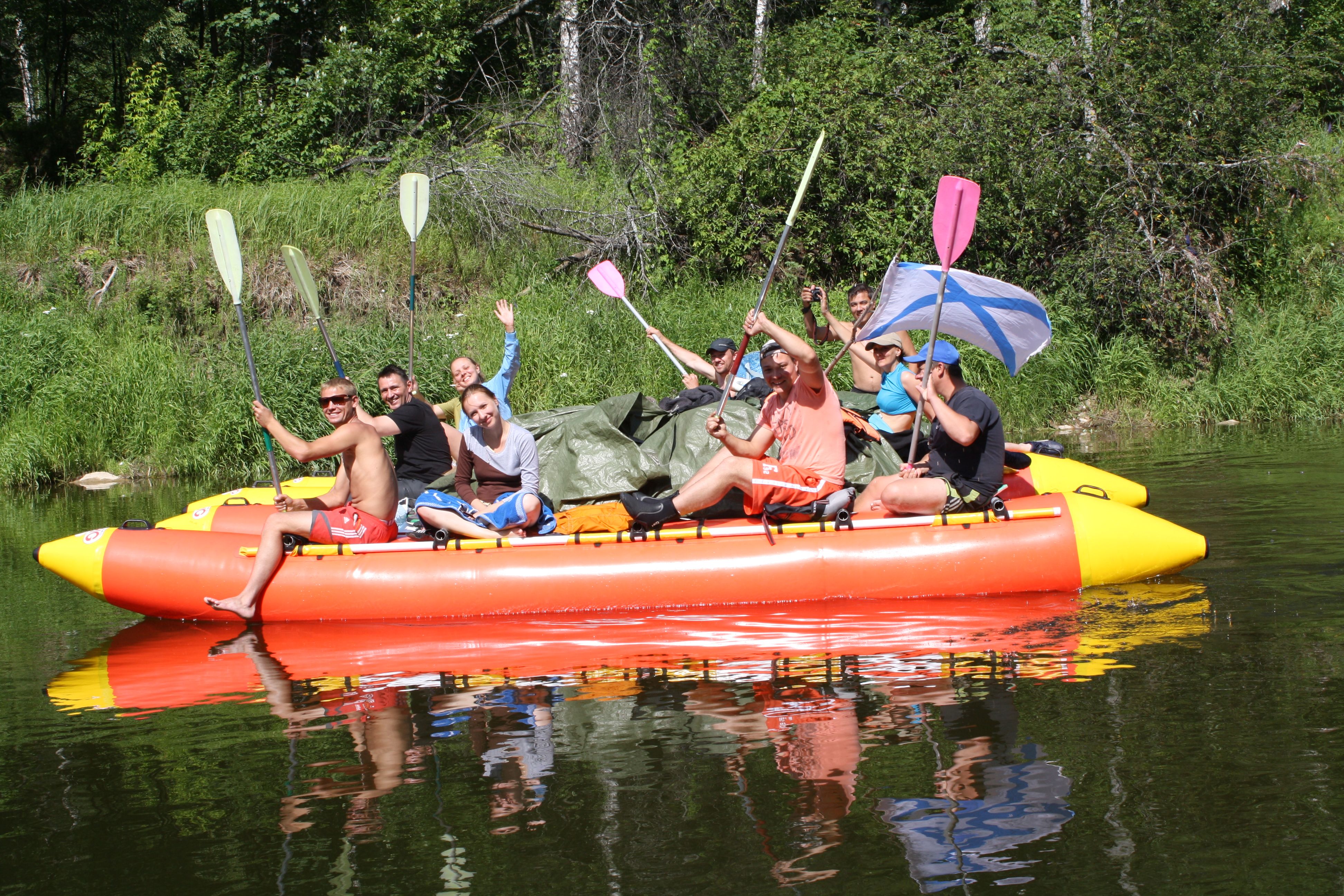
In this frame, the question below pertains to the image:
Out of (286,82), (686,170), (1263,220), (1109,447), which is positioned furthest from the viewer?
(286,82)

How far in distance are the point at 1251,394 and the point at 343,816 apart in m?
11.1

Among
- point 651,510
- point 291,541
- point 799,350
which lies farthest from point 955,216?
point 291,541

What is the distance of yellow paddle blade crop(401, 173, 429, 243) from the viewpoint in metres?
8.80

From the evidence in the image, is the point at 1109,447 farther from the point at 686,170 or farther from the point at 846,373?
the point at 686,170

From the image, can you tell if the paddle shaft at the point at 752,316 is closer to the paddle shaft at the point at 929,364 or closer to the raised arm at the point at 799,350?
the raised arm at the point at 799,350

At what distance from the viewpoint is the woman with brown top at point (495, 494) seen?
6.25 metres

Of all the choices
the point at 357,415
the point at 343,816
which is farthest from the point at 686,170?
the point at 343,816

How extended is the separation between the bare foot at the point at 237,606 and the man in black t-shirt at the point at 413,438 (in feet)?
3.47

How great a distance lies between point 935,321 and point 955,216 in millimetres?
807

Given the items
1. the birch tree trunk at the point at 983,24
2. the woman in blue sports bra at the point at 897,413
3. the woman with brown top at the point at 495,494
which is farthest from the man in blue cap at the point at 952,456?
the birch tree trunk at the point at 983,24

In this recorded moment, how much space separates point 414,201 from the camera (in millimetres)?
8836

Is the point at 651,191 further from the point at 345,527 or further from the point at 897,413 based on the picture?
the point at 345,527

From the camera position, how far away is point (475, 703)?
461cm

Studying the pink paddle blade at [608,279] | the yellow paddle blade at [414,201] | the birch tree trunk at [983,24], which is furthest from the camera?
the birch tree trunk at [983,24]
